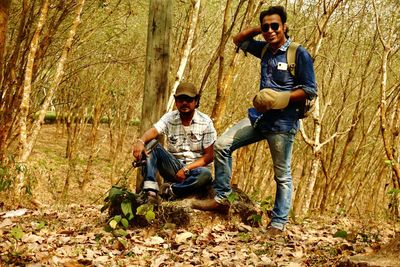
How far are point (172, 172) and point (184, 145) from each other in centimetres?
32

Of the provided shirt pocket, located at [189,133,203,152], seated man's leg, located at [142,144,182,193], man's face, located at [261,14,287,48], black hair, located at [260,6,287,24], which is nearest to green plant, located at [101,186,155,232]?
seated man's leg, located at [142,144,182,193]

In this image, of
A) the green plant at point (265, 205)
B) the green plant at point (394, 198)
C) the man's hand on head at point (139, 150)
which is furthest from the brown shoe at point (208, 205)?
the green plant at point (394, 198)

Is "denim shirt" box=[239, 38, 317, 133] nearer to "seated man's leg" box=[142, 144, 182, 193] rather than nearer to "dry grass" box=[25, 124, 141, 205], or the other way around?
"seated man's leg" box=[142, 144, 182, 193]

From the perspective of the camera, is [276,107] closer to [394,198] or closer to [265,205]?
[265,205]

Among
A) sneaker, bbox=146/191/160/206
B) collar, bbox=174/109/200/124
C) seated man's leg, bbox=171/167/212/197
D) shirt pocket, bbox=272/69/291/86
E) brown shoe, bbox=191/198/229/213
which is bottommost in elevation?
brown shoe, bbox=191/198/229/213

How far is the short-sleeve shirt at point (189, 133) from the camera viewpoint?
17.9ft

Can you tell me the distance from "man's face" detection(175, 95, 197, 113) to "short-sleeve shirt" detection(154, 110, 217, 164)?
0.14 m

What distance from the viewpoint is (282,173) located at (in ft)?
16.9

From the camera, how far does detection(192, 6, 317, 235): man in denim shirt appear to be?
16.1ft

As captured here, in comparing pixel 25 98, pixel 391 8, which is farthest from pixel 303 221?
pixel 391 8

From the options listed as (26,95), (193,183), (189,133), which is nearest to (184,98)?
(189,133)

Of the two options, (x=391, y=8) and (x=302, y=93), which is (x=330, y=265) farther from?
(x=391, y=8)

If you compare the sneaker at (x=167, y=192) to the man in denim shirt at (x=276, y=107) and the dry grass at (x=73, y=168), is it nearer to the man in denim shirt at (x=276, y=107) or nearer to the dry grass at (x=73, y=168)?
the man in denim shirt at (x=276, y=107)

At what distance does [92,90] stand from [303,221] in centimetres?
1674
